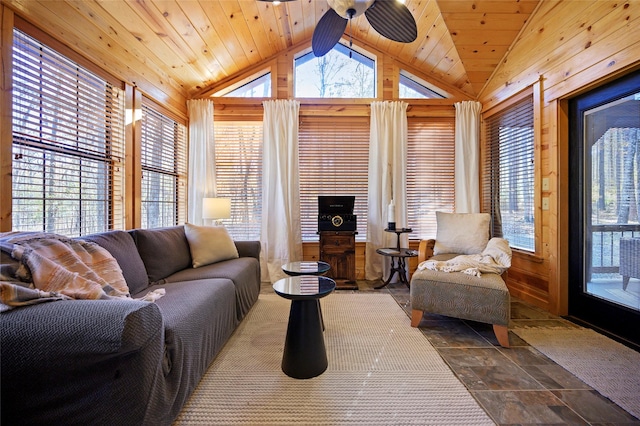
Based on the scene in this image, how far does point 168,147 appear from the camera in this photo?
330 centimetres

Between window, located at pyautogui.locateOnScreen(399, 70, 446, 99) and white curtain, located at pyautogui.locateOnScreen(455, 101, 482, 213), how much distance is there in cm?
39

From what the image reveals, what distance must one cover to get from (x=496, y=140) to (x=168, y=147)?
417 cm

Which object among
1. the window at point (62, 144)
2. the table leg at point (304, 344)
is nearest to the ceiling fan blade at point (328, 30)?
the window at point (62, 144)

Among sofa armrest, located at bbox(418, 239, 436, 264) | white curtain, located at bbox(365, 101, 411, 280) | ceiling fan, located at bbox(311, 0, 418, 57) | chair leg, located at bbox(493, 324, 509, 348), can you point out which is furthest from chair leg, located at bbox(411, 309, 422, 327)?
ceiling fan, located at bbox(311, 0, 418, 57)

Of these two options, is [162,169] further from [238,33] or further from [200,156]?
[238,33]

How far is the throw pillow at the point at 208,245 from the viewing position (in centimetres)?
245

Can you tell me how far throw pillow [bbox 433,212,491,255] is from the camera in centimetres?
284

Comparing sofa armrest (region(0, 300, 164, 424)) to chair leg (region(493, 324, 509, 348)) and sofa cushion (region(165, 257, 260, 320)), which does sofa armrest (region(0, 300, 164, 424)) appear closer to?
sofa cushion (region(165, 257, 260, 320))

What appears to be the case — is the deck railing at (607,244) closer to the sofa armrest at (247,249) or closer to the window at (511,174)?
the window at (511,174)

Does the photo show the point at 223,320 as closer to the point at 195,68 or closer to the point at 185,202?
the point at 185,202

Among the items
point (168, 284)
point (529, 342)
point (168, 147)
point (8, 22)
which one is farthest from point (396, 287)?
point (8, 22)

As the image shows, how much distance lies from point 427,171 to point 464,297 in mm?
2234

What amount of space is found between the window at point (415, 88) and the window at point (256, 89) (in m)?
1.91

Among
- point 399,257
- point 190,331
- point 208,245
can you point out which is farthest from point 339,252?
point 190,331
